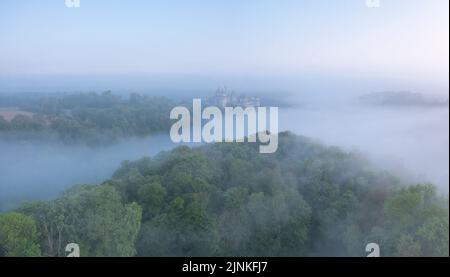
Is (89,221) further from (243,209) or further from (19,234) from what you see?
(243,209)

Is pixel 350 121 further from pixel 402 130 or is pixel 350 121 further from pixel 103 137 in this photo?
pixel 103 137

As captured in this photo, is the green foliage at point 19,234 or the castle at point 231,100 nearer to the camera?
the green foliage at point 19,234

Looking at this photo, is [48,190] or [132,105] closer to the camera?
[48,190]

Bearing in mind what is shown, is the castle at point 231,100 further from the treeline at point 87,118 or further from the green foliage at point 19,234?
the green foliage at point 19,234

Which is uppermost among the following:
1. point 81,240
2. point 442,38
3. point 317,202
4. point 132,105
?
point 442,38

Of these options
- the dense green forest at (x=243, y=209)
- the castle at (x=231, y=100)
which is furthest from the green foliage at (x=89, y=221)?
the castle at (x=231, y=100)

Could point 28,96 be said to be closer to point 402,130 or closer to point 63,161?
point 63,161

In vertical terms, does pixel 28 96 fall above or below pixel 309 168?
above
